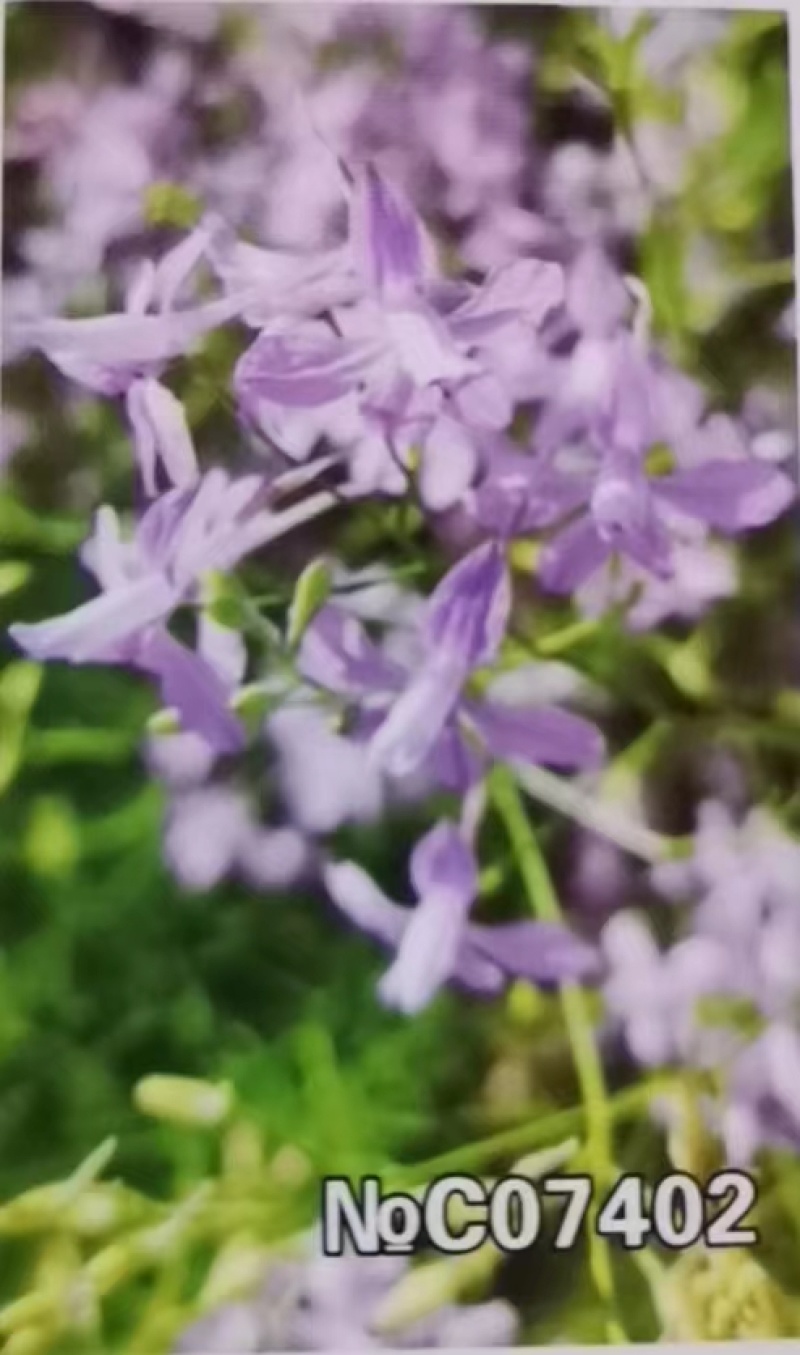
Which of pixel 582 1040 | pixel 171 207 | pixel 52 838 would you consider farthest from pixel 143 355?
pixel 582 1040

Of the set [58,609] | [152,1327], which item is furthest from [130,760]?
[152,1327]

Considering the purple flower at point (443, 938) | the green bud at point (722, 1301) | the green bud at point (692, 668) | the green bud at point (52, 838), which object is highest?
the green bud at point (692, 668)

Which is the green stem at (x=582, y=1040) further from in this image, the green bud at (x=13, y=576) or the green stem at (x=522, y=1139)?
the green bud at (x=13, y=576)

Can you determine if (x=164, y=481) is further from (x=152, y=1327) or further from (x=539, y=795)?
(x=152, y=1327)

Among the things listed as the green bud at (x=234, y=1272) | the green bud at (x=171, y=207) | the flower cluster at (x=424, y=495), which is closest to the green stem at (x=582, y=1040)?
the flower cluster at (x=424, y=495)

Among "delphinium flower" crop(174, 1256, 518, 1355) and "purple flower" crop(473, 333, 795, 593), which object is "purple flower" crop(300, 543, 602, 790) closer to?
"purple flower" crop(473, 333, 795, 593)

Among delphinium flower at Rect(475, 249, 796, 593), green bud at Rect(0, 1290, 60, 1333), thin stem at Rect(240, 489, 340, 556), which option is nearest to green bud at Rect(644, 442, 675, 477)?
delphinium flower at Rect(475, 249, 796, 593)
